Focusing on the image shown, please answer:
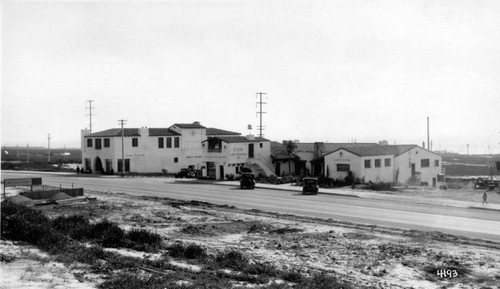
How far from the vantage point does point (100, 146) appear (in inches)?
2682

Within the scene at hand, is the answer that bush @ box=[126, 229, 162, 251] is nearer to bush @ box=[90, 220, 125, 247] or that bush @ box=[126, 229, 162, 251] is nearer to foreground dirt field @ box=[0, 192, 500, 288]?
bush @ box=[90, 220, 125, 247]

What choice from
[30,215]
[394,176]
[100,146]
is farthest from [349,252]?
[100,146]

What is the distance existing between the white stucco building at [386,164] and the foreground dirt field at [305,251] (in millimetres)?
23885

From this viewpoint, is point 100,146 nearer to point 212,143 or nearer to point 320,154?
point 212,143

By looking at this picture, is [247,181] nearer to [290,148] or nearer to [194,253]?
[290,148]

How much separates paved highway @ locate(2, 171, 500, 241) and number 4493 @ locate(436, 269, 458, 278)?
689 cm

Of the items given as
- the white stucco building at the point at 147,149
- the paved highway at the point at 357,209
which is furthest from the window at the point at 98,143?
the paved highway at the point at 357,209

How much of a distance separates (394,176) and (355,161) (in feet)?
23.7

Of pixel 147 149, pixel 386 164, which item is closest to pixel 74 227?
pixel 386 164

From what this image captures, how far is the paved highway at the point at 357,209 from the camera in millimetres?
24294

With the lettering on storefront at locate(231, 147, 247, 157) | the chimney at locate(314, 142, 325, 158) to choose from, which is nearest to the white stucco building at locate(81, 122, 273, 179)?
the lettering on storefront at locate(231, 147, 247, 157)

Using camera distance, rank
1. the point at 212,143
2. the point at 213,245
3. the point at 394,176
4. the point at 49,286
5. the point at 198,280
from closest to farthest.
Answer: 1. the point at 49,286
2. the point at 198,280
3. the point at 213,245
4. the point at 394,176
5. the point at 212,143

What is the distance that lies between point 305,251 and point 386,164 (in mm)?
37252

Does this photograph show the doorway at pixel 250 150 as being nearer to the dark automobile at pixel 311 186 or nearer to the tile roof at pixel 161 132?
the tile roof at pixel 161 132
